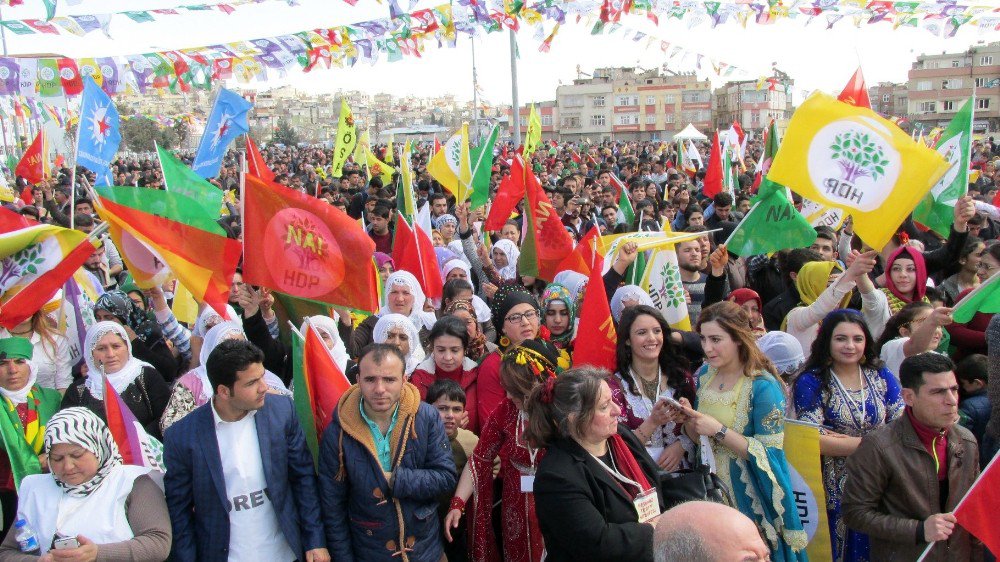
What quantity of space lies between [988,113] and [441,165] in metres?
65.2

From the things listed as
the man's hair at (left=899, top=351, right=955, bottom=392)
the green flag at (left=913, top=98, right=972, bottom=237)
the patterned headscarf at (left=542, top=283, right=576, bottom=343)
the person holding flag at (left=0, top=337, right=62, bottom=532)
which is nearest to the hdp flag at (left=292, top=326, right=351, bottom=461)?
Result: the person holding flag at (left=0, top=337, right=62, bottom=532)

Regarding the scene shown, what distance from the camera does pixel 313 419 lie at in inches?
156

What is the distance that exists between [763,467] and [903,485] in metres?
0.55

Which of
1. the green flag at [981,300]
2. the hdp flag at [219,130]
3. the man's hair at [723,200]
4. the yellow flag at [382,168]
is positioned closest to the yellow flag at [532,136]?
the yellow flag at [382,168]

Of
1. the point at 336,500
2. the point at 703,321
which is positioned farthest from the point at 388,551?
the point at 703,321

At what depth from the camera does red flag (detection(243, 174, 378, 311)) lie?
466cm

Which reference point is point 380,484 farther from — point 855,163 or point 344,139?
point 344,139

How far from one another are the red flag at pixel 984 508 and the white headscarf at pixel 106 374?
390cm

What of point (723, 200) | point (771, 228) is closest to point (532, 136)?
point (723, 200)

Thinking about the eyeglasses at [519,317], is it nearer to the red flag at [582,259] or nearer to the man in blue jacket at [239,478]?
the man in blue jacket at [239,478]

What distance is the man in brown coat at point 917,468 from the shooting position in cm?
346

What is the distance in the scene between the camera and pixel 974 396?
4.32 meters

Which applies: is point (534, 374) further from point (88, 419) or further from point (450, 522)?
point (88, 419)

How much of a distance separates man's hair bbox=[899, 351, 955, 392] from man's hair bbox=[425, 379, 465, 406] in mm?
2025
